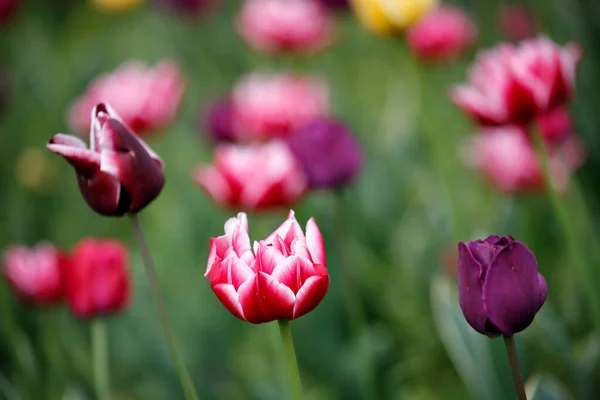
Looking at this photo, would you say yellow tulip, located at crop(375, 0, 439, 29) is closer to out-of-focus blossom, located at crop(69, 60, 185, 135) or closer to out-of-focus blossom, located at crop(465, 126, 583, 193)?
out-of-focus blossom, located at crop(465, 126, 583, 193)

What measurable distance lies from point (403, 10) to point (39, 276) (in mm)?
604

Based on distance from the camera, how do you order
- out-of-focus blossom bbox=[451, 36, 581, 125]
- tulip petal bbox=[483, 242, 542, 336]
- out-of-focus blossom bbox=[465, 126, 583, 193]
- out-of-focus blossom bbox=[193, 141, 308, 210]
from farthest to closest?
out-of-focus blossom bbox=[465, 126, 583, 193], out-of-focus blossom bbox=[193, 141, 308, 210], out-of-focus blossom bbox=[451, 36, 581, 125], tulip petal bbox=[483, 242, 542, 336]

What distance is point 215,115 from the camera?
1111 mm

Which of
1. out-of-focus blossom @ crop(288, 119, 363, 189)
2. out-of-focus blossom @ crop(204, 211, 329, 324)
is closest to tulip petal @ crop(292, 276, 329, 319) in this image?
out-of-focus blossom @ crop(204, 211, 329, 324)

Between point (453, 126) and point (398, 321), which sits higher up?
point (453, 126)

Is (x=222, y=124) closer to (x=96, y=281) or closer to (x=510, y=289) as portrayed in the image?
(x=96, y=281)

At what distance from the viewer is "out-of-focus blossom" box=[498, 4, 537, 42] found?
1455 millimetres

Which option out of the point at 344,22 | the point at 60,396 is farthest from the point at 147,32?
the point at 60,396

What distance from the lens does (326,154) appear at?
76cm

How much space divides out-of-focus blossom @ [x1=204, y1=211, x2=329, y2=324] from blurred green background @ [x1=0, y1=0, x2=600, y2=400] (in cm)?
24

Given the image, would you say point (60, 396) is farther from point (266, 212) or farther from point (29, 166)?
point (29, 166)

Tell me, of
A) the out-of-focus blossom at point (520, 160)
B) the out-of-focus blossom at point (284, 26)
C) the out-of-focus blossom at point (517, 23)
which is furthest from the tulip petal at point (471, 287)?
the out-of-focus blossom at point (517, 23)

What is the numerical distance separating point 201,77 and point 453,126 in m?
0.89

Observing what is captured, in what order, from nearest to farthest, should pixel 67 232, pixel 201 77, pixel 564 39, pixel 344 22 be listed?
1. pixel 564 39
2. pixel 67 232
3. pixel 201 77
4. pixel 344 22
